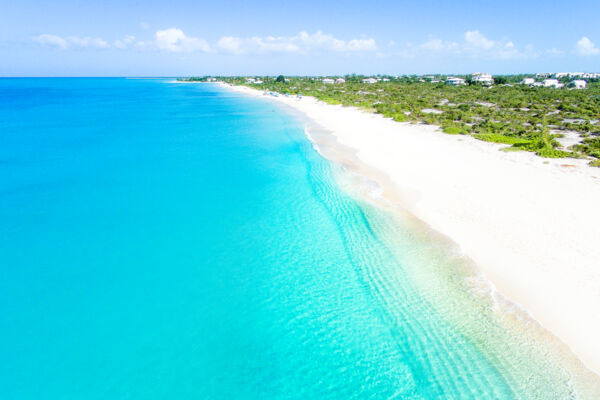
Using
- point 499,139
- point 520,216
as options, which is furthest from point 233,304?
point 499,139

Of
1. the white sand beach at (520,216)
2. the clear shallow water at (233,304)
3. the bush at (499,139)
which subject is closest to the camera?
the clear shallow water at (233,304)

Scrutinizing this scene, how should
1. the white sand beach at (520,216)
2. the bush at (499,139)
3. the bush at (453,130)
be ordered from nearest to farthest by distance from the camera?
the white sand beach at (520,216) → the bush at (499,139) → the bush at (453,130)

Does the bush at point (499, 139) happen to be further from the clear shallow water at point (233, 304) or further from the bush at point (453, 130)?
the clear shallow water at point (233, 304)

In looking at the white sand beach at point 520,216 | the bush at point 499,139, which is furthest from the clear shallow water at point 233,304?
the bush at point 499,139

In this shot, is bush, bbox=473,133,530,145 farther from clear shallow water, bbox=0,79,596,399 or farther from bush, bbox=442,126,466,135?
clear shallow water, bbox=0,79,596,399

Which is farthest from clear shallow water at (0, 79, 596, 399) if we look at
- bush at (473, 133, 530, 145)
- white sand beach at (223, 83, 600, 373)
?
bush at (473, 133, 530, 145)

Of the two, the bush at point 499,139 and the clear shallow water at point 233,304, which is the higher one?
the bush at point 499,139

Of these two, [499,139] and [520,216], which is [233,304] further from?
[499,139]
